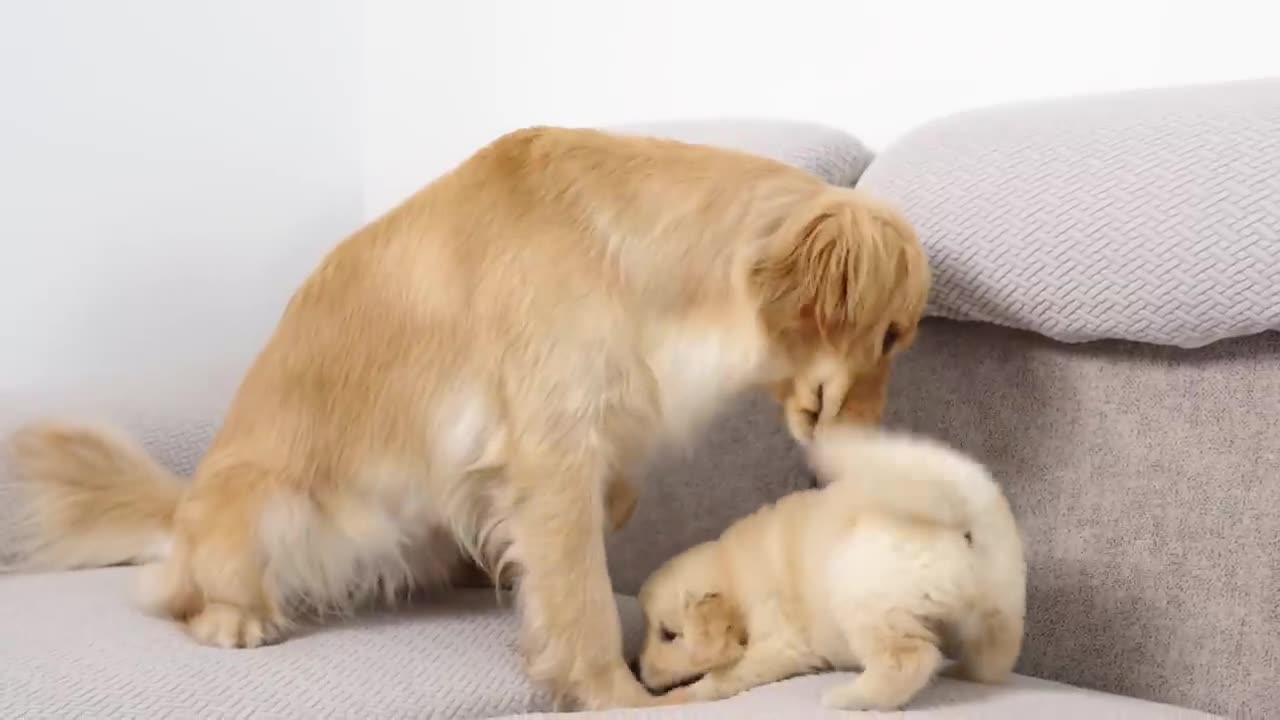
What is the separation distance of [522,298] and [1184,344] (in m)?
0.77

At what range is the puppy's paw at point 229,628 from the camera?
150cm

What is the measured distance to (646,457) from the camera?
60.1 inches

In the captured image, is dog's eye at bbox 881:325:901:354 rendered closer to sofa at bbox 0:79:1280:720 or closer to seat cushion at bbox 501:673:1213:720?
sofa at bbox 0:79:1280:720

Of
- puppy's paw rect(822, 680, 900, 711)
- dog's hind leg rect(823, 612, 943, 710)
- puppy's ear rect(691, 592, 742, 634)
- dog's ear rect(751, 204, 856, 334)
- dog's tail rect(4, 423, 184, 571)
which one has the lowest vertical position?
dog's tail rect(4, 423, 184, 571)

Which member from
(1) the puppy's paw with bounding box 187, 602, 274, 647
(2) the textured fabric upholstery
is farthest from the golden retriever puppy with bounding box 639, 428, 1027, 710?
(1) the puppy's paw with bounding box 187, 602, 274, 647

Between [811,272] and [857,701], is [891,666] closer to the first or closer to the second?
[857,701]

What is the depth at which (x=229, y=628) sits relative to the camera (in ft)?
4.93

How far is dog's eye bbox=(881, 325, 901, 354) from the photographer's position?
4.69 ft

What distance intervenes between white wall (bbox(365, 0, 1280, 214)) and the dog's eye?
26.1 inches

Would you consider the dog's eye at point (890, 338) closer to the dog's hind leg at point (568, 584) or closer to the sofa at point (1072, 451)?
the sofa at point (1072, 451)

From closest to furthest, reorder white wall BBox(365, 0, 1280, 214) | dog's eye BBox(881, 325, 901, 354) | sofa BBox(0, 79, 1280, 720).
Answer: sofa BBox(0, 79, 1280, 720), dog's eye BBox(881, 325, 901, 354), white wall BBox(365, 0, 1280, 214)

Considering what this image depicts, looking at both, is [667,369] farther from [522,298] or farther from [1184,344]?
[1184,344]

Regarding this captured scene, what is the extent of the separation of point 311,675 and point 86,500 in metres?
0.66

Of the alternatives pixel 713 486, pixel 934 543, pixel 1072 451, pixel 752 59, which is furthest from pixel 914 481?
pixel 752 59
